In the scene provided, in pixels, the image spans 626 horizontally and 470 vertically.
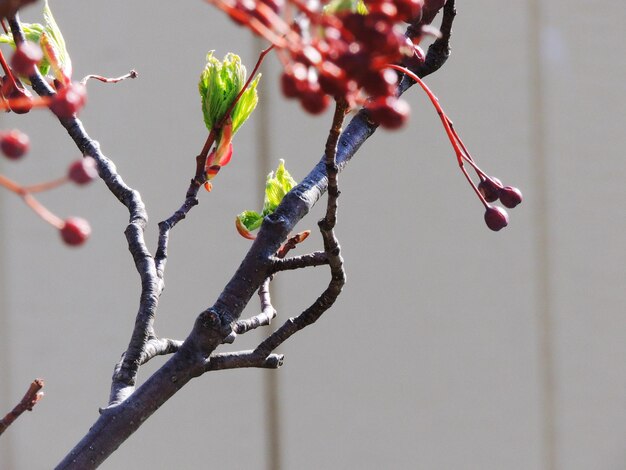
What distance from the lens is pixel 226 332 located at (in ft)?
0.87

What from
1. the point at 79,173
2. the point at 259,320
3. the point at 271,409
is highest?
the point at 79,173

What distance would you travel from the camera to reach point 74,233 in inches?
6.7

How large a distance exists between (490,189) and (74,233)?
0.57ft

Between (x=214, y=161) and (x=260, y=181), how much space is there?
0.58m

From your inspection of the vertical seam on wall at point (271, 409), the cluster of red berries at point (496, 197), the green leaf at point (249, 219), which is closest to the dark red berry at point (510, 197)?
the cluster of red berries at point (496, 197)

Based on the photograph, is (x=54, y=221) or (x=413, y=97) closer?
(x=54, y=221)

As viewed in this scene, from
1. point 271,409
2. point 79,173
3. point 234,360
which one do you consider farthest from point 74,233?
point 271,409

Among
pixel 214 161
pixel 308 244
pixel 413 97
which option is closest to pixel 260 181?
pixel 308 244

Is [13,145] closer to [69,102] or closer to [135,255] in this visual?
[69,102]

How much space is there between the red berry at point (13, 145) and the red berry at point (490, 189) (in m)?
0.18

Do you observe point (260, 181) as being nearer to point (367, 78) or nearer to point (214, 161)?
point (214, 161)

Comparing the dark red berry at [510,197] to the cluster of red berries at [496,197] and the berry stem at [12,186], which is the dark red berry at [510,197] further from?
the berry stem at [12,186]

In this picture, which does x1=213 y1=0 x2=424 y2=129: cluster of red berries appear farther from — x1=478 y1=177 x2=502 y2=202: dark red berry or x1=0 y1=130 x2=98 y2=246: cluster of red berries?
x1=478 y1=177 x2=502 y2=202: dark red berry

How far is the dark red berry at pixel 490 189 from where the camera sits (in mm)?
302
